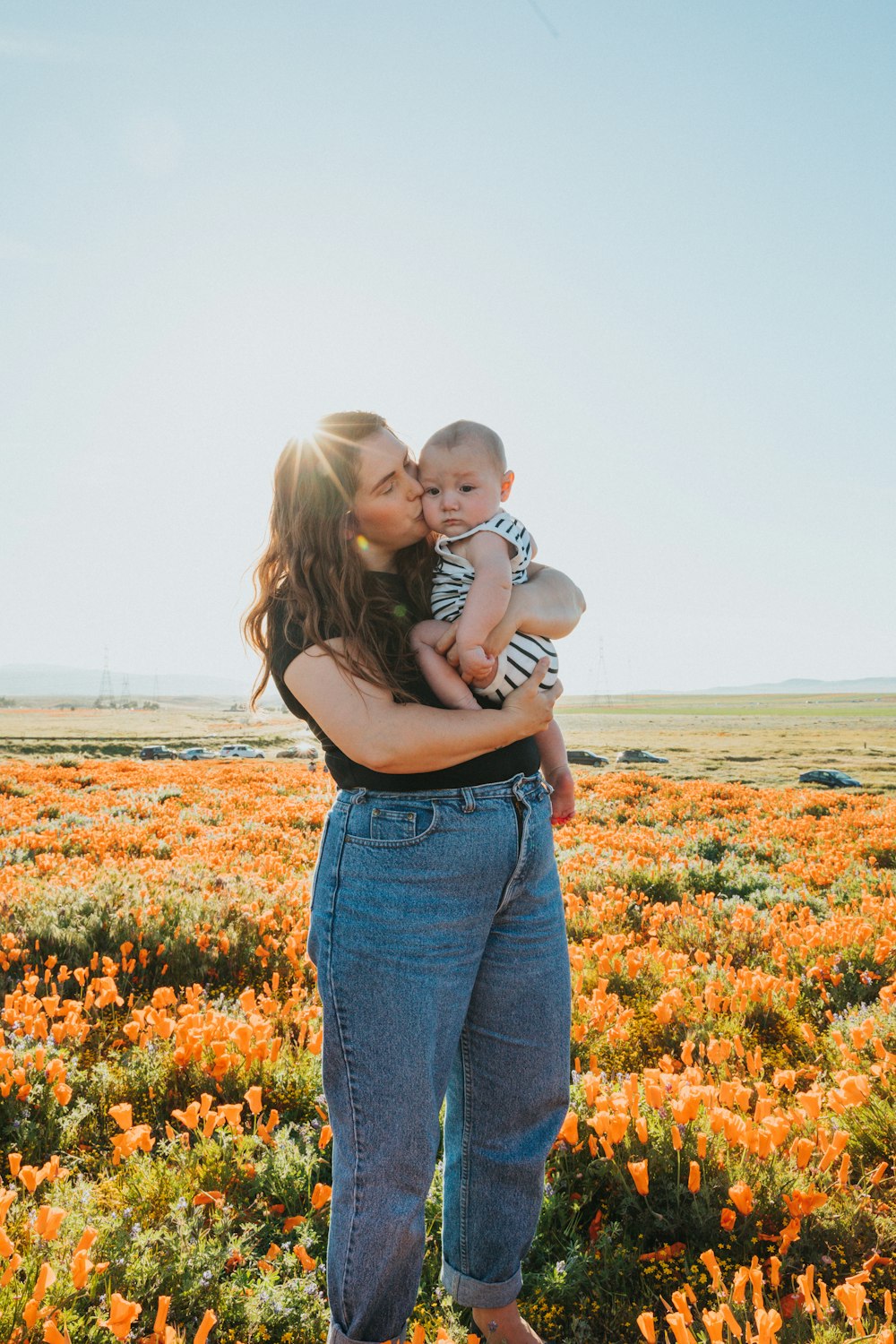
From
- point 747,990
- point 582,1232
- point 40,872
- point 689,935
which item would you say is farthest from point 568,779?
point 40,872

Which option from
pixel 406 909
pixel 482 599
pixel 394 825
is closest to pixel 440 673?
pixel 482 599

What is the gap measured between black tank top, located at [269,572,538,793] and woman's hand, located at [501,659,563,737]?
134 millimetres

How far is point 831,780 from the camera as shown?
26.5 meters

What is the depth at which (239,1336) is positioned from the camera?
2605 mm

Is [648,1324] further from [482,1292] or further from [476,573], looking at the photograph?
[476,573]

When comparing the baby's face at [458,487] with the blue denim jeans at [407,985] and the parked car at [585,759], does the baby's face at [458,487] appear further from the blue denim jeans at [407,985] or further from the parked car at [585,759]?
the parked car at [585,759]

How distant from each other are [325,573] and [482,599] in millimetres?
494

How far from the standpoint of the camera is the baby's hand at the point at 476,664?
2.35m

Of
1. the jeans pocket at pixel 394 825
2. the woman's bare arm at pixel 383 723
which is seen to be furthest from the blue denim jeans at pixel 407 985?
the woman's bare arm at pixel 383 723

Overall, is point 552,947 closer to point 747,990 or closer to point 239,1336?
point 239,1336

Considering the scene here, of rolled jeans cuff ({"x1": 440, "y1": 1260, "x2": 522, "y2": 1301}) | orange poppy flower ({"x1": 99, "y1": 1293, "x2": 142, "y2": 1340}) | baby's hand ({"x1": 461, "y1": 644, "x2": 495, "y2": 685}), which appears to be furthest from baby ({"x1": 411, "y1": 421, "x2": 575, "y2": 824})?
orange poppy flower ({"x1": 99, "y1": 1293, "x2": 142, "y2": 1340})

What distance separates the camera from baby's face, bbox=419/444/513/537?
2777 millimetres

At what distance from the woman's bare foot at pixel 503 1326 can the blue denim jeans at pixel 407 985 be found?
0.52 metres

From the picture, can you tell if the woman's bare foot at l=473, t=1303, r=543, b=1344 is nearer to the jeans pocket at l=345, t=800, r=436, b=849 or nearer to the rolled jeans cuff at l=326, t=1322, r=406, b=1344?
the rolled jeans cuff at l=326, t=1322, r=406, b=1344
